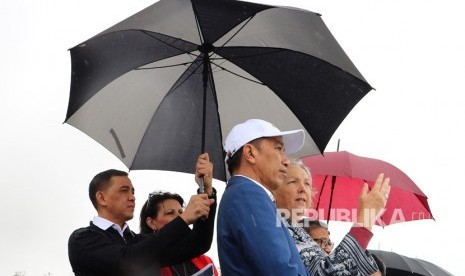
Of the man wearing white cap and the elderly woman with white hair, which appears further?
the elderly woman with white hair

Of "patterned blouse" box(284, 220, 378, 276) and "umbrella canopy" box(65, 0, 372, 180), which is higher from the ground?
"umbrella canopy" box(65, 0, 372, 180)

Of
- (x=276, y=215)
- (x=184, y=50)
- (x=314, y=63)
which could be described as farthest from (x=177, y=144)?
(x=276, y=215)

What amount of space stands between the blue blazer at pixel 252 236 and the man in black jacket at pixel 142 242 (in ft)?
2.77

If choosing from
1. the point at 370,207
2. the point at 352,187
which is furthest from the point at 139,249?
the point at 352,187

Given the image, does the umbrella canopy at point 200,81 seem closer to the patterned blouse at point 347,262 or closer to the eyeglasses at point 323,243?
the eyeglasses at point 323,243

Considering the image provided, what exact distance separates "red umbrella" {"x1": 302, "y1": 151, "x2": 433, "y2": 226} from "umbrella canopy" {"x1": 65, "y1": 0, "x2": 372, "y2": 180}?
2.19m

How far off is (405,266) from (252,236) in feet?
25.6

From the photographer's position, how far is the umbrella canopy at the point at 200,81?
4719 millimetres

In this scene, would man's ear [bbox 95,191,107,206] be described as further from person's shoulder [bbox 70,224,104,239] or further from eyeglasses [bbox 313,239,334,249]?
eyeglasses [bbox 313,239,334,249]

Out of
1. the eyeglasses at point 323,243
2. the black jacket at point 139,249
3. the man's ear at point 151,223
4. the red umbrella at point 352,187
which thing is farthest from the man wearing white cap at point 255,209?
the red umbrella at point 352,187

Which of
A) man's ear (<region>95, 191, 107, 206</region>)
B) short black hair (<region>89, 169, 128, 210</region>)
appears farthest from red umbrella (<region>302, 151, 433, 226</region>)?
man's ear (<region>95, 191, 107, 206</region>)

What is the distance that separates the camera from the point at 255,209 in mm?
3314

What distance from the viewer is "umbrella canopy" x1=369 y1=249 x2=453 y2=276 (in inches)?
410

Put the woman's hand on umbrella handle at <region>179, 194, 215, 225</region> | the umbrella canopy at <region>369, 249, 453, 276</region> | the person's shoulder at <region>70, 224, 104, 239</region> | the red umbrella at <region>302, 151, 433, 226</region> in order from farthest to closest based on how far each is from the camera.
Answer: the umbrella canopy at <region>369, 249, 453, 276</region>, the red umbrella at <region>302, 151, 433, 226</region>, the person's shoulder at <region>70, 224, 104, 239</region>, the woman's hand on umbrella handle at <region>179, 194, 215, 225</region>
